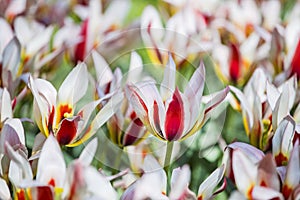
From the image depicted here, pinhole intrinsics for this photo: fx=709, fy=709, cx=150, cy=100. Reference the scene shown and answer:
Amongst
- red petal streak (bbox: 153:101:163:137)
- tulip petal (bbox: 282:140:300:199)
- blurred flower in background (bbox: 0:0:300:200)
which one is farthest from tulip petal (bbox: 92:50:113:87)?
tulip petal (bbox: 282:140:300:199)

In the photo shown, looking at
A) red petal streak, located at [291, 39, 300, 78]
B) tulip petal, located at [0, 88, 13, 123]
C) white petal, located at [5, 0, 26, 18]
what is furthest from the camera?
white petal, located at [5, 0, 26, 18]

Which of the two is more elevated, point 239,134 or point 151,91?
point 151,91

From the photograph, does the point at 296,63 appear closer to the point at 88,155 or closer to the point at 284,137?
the point at 284,137

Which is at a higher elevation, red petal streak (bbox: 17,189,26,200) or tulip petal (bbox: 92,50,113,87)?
tulip petal (bbox: 92,50,113,87)

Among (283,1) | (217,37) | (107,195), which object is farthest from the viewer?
(283,1)

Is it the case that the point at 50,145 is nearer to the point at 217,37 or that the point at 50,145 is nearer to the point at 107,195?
the point at 107,195

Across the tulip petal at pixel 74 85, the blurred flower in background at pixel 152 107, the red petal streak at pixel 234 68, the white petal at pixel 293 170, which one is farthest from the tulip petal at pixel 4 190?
the red petal streak at pixel 234 68

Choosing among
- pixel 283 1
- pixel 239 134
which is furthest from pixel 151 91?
pixel 283 1

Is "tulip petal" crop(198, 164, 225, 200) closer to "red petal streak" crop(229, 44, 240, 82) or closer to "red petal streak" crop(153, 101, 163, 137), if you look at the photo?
"red petal streak" crop(153, 101, 163, 137)
